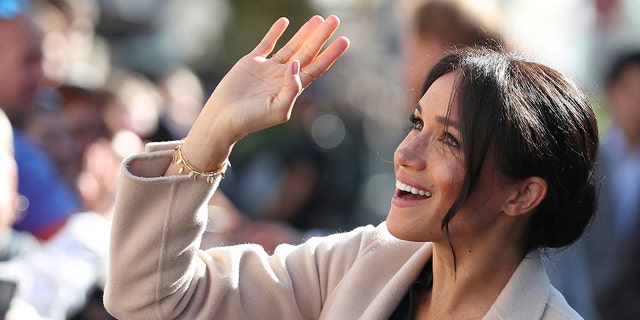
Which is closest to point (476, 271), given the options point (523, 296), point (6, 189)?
A: point (523, 296)

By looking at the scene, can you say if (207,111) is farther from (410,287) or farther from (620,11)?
(620,11)

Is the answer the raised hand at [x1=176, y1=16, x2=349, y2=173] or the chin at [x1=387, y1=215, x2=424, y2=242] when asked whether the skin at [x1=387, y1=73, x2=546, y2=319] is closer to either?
the chin at [x1=387, y1=215, x2=424, y2=242]

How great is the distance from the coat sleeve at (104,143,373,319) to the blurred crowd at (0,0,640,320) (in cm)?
60

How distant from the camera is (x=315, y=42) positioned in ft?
9.61

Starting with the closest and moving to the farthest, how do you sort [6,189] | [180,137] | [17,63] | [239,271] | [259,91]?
[259,91] → [239,271] → [6,189] → [17,63] → [180,137]

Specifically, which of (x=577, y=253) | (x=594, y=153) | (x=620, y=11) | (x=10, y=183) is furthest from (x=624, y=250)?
(x=620, y=11)

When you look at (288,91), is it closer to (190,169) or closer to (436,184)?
(190,169)

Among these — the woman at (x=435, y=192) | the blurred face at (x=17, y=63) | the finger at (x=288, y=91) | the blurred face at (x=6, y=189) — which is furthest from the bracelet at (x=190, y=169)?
the blurred face at (x=17, y=63)

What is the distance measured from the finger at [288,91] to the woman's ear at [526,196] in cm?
62

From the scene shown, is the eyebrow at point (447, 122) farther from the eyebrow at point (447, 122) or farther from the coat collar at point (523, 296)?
the coat collar at point (523, 296)

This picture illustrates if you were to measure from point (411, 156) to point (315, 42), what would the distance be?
39 centimetres

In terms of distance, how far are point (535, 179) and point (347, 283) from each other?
0.59 m

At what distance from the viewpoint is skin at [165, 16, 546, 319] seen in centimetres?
286

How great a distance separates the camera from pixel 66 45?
20.3 ft
